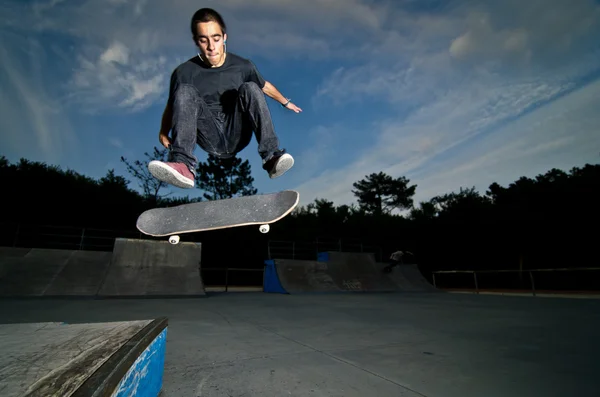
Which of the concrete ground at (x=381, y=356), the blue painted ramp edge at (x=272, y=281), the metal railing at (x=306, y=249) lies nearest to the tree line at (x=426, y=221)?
the metal railing at (x=306, y=249)

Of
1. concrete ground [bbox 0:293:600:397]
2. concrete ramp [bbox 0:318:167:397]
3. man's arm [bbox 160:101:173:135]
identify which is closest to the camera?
concrete ramp [bbox 0:318:167:397]

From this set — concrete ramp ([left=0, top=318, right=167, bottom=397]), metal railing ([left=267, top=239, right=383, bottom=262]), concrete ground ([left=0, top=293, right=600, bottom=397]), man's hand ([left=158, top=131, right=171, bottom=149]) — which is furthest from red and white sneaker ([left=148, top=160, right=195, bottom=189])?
metal railing ([left=267, top=239, right=383, bottom=262])

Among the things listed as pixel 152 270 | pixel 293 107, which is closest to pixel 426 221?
pixel 152 270

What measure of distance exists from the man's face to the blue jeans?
0.96ft

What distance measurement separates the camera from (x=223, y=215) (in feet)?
8.53

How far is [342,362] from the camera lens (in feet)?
8.62

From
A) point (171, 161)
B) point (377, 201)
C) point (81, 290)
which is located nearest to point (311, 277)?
point (81, 290)

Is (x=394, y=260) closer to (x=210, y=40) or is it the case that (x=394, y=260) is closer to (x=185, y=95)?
(x=185, y=95)

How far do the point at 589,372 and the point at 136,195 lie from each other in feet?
83.5

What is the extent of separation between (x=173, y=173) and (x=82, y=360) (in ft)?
4.05

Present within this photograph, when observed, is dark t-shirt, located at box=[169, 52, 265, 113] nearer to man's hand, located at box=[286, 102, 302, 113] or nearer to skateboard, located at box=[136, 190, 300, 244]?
man's hand, located at box=[286, 102, 302, 113]

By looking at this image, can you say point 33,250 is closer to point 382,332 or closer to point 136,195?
point 382,332

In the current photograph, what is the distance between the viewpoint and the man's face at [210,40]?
7.27ft

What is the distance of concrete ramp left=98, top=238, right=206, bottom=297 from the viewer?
894 cm
